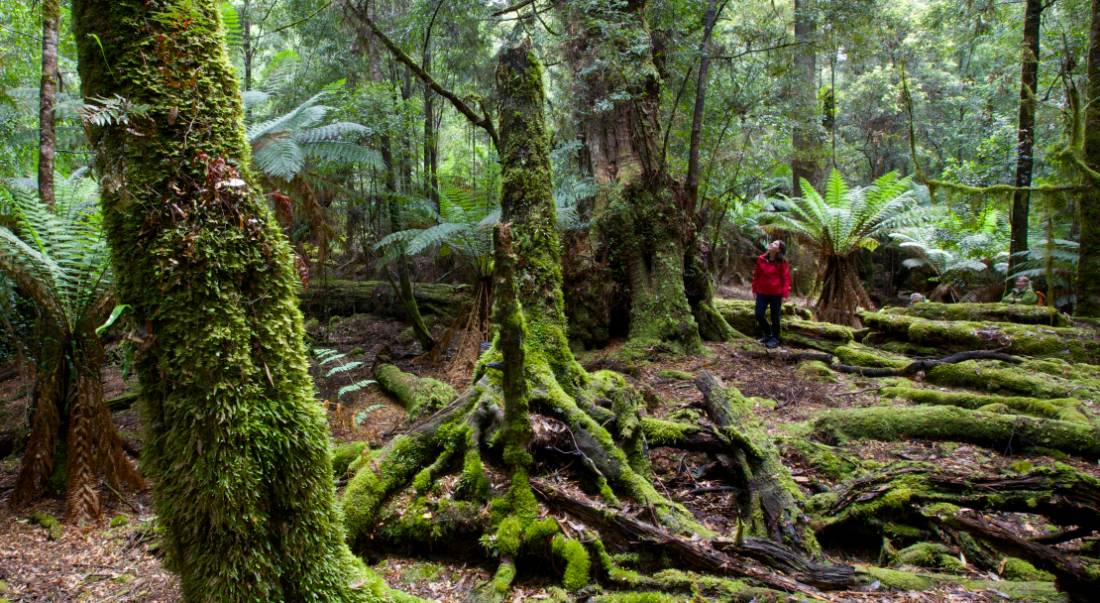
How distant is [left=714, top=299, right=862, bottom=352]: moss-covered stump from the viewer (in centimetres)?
815

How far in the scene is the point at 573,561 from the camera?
2.81 meters

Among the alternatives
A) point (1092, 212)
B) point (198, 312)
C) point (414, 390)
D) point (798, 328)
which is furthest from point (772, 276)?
point (198, 312)

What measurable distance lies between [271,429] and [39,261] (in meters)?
3.13

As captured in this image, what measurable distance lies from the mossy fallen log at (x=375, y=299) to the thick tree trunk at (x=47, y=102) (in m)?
5.55

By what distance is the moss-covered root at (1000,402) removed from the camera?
5230mm

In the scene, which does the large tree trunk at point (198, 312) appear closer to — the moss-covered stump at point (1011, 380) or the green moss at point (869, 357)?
the moss-covered stump at point (1011, 380)

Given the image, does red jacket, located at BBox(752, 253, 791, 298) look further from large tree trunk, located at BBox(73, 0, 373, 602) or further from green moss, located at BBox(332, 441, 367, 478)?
large tree trunk, located at BBox(73, 0, 373, 602)

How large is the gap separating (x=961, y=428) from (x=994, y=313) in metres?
4.60

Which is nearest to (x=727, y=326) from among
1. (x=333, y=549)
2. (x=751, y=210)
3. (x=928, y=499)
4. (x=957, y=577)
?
(x=928, y=499)

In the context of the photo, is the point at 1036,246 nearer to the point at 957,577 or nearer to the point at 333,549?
the point at 957,577

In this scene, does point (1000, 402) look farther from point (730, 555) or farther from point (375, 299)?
point (375, 299)

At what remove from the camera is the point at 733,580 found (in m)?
2.66

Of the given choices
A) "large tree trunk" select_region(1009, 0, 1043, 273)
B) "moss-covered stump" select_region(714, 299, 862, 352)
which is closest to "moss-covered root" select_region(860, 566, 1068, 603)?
"moss-covered stump" select_region(714, 299, 862, 352)

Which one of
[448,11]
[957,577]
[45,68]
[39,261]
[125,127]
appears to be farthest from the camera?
[448,11]
